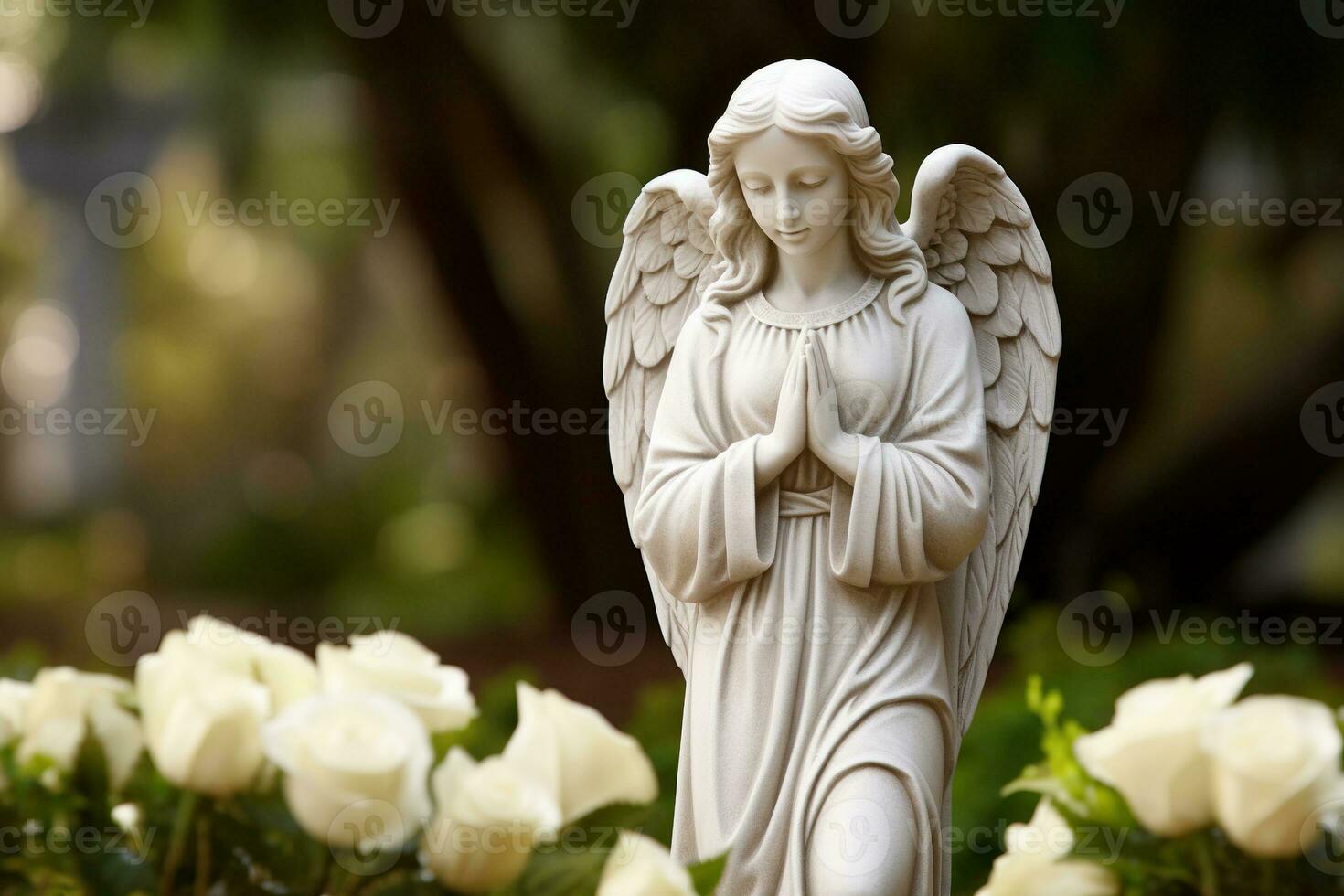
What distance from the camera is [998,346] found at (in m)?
3.29

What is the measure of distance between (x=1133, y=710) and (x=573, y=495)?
6.81 meters

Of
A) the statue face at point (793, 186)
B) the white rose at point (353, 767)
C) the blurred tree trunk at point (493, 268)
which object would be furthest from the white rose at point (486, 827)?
the blurred tree trunk at point (493, 268)

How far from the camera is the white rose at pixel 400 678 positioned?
71.9 inches

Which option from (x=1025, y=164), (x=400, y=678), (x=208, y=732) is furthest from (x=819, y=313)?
(x=1025, y=164)

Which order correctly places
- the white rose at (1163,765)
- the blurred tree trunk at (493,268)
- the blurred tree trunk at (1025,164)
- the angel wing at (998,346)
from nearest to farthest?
the white rose at (1163,765)
the angel wing at (998,346)
the blurred tree trunk at (1025,164)
the blurred tree trunk at (493,268)

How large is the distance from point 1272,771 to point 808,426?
4.29ft

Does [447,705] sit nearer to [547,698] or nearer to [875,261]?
[547,698]

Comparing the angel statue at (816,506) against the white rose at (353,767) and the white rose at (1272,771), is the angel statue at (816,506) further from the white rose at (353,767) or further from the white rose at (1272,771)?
the white rose at (353,767)

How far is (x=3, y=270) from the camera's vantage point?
635 inches

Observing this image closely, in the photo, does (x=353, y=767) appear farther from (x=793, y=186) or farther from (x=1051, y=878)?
(x=793, y=186)

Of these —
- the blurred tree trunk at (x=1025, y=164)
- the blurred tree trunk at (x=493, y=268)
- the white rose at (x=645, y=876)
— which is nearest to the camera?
the white rose at (x=645, y=876)

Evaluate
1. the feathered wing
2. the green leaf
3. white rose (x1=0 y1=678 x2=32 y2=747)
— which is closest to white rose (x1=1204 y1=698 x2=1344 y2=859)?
the green leaf

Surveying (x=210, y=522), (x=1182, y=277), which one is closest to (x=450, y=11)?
(x=1182, y=277)

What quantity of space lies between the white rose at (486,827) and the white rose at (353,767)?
33mm
